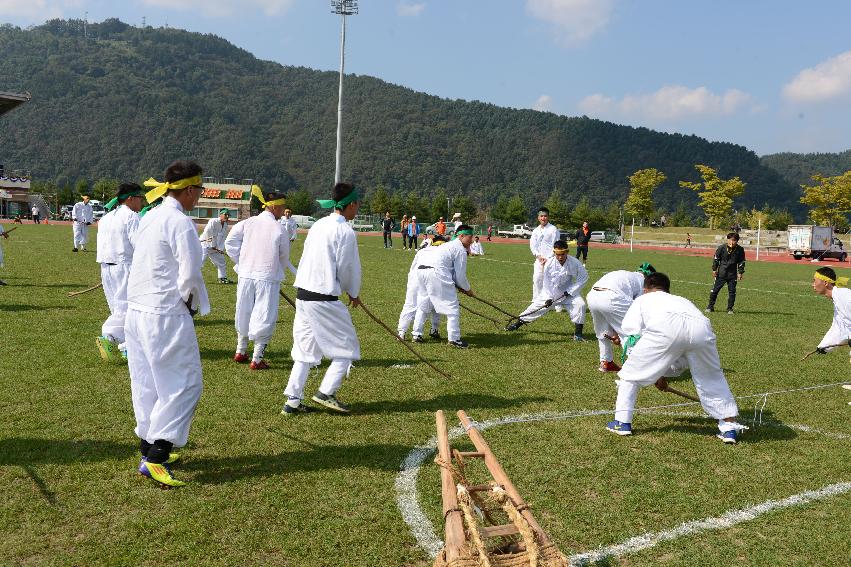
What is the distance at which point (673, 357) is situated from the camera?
5.88 m

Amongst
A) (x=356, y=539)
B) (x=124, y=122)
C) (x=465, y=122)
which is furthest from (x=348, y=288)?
(x=465, y=122)

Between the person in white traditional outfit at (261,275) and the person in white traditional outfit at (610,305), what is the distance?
4022mm

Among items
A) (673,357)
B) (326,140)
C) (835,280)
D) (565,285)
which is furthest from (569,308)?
(326,140)

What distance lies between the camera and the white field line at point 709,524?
3.75 meters

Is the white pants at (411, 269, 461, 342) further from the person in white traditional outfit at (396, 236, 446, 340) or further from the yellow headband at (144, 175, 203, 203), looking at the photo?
the yellow headband at (144, 175, 203, 203)

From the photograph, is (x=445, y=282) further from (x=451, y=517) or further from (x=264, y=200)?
(x=451, y=517)

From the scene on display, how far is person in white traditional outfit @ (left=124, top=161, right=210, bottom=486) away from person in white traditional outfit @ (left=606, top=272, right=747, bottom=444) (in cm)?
387

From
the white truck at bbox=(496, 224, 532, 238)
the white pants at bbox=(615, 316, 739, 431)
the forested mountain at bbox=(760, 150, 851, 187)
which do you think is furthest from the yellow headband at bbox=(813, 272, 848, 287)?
the forested mountain at bbox=(760, 150, 851, 187)

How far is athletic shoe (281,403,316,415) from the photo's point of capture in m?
6.22

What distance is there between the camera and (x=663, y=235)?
6712cm

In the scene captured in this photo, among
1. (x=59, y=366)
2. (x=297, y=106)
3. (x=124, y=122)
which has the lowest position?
(x=59, y=366)

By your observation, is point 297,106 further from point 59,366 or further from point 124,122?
point 59,366

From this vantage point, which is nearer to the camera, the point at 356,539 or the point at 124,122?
the point at 356,539

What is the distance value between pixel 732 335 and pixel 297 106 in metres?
186
